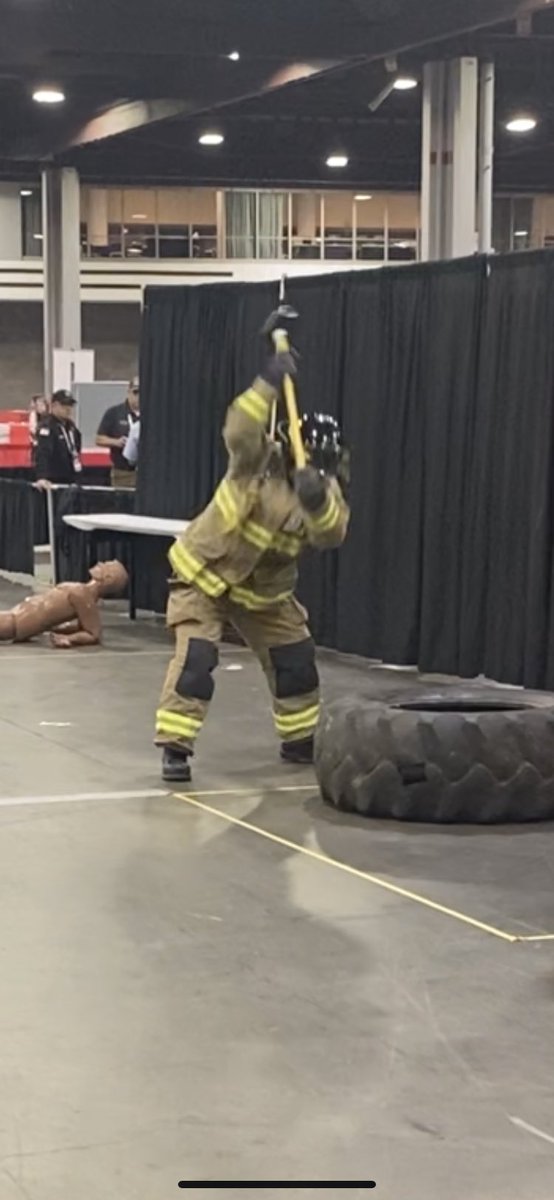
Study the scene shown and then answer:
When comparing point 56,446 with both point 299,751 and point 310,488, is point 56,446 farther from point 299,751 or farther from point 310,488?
point 310,488

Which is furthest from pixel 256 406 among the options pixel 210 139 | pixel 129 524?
pixel 210 139

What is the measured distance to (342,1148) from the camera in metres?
4.28

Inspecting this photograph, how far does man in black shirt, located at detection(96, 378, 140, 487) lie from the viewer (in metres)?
18.2

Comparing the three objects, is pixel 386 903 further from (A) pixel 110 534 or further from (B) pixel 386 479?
(A) pixel 110 534

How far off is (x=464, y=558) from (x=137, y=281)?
105 ft

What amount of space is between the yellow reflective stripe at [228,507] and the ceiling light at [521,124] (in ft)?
58.0

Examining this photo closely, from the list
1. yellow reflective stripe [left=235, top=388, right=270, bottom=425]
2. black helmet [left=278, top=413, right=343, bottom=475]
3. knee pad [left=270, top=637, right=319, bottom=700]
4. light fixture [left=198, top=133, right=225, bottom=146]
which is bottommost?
knee pad [left=270, top=637, right=319, bottom=700]

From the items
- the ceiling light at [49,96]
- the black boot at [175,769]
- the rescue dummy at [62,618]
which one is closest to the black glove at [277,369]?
the black boot at [175,769]

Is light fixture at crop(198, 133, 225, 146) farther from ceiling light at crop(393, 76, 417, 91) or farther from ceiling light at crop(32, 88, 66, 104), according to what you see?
ceiling light at crop(393, 76, 417, 91)

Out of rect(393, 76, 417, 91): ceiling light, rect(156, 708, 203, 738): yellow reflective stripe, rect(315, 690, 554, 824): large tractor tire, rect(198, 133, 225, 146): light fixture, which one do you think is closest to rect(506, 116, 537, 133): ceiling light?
rect(393, 76, 417, 91): ceiling light

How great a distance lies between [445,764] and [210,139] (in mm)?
20888

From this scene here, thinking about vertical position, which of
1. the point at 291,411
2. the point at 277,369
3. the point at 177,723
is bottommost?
the point at 177,723

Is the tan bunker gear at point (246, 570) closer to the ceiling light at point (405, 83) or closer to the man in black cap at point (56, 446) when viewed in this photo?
the man in black cap at point (56, 446)

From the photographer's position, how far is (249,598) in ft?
29.4
